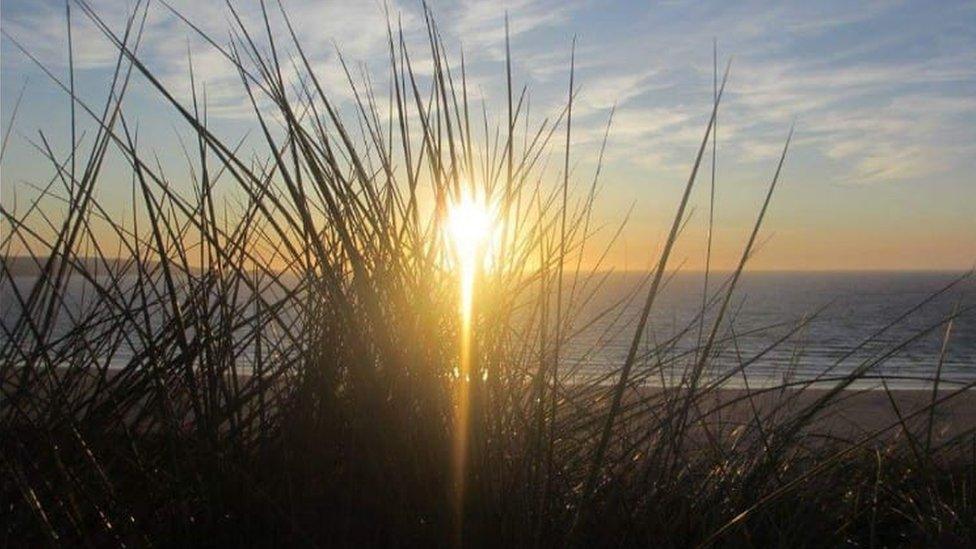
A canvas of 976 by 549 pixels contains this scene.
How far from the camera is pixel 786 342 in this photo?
15.1 metres

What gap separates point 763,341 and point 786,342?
18.6 ft

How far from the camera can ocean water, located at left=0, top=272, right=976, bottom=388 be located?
6.37 ft

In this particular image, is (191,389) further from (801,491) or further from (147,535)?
(801,491)

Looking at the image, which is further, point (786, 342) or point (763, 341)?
point (763, 341)

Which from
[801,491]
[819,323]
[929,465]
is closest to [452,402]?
[801,491]

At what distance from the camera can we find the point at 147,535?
1207mm

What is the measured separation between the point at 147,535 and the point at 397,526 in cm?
30

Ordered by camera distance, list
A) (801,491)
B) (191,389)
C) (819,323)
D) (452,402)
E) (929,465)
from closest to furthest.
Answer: (191,389) → (452,402) → (801,491) → (929,465) → (819,323)

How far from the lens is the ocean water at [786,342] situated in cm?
195

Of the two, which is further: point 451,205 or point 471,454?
point 451,205

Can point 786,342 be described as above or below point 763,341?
above

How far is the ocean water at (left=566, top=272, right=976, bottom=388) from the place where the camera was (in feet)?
6.38

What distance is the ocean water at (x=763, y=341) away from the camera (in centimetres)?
194

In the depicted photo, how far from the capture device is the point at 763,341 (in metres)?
20.6
